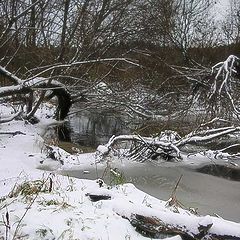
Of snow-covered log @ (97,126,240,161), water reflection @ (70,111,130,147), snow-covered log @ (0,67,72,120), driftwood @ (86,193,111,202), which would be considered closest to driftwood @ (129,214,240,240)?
driftwood @ (86,193,111,202)

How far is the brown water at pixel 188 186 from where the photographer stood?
18.1 feet

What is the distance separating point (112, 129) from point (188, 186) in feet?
19.7

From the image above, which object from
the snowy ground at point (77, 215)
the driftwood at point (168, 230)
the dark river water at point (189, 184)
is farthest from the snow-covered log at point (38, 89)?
the driftwood at point (168, 230)

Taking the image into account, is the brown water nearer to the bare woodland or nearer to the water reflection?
the bare woodland

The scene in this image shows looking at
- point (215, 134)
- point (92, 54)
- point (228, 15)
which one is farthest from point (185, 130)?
point (228, 15)

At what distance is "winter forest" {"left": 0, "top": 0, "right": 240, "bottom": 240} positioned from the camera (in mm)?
3697

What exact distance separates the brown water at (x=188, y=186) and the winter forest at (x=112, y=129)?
17 mm

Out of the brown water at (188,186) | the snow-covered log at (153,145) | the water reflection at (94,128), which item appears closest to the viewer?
the brown water at (188,186)

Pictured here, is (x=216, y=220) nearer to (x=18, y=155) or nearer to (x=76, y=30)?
(x=18, y=155)

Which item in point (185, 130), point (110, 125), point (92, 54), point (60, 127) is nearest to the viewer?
point (185, 130)

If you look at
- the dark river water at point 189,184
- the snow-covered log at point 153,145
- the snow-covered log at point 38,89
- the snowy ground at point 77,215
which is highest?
the snow-covered log at point 38,89

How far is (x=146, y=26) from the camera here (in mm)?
12305

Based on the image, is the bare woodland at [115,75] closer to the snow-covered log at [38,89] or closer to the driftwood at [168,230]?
the snow-covered log at [38,89]

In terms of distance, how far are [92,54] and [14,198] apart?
718cm
